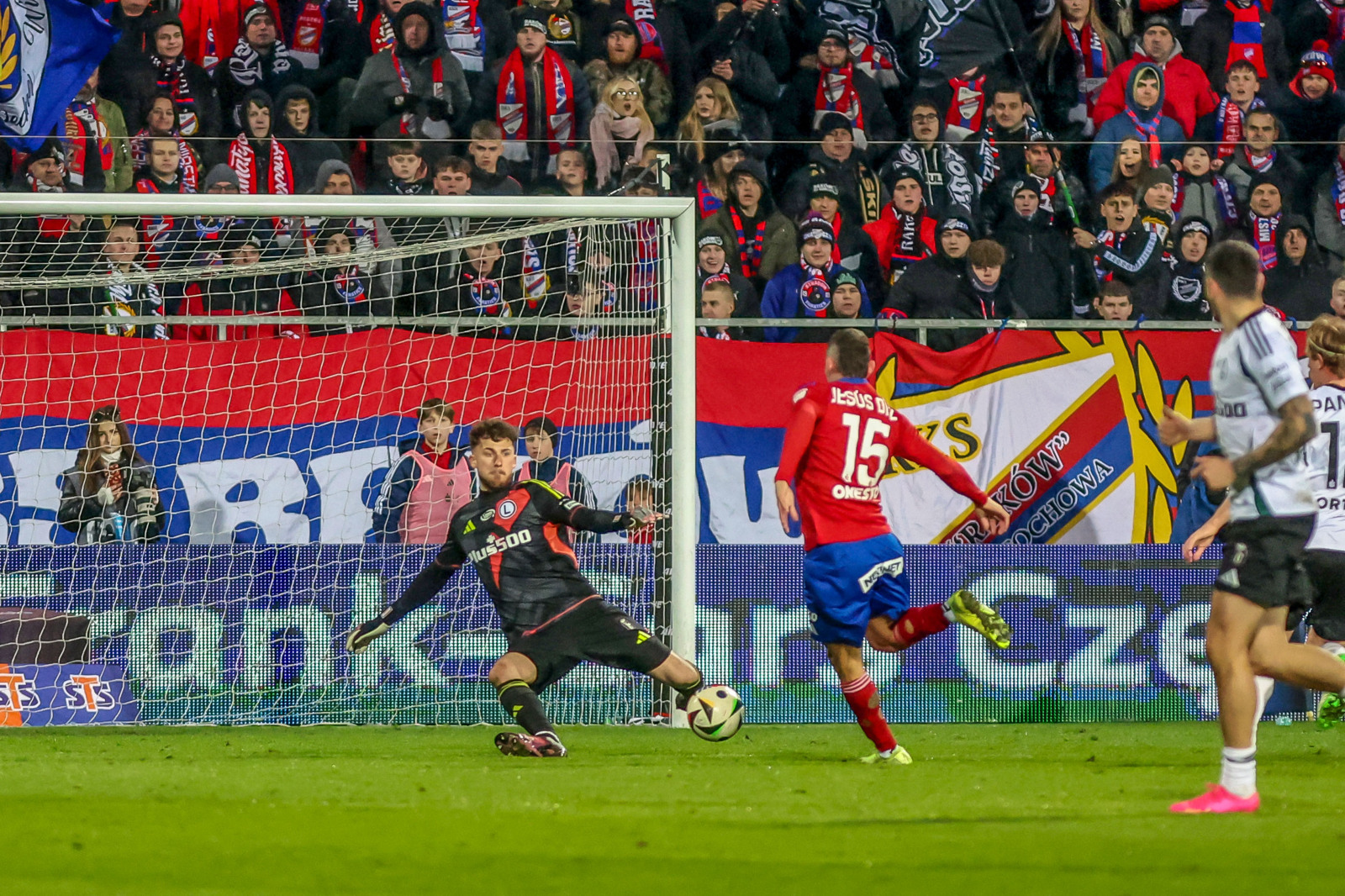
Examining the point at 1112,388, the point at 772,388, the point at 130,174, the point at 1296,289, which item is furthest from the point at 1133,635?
the point at 130,174

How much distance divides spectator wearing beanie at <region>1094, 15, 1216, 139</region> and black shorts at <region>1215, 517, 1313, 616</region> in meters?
8.73

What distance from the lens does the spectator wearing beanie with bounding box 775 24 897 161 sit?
12812 millimetres

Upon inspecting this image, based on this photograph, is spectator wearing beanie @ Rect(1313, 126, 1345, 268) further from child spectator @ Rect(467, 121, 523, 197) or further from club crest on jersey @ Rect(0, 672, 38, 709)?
club crest on jersey @ Rect(0, 672, 38, 709)

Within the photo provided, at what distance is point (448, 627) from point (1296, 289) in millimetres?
6801

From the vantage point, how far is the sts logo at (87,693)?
29.8 ft

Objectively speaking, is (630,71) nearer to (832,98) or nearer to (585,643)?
(832,98)

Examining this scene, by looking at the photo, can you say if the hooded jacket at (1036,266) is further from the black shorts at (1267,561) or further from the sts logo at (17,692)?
the sts logo at (17,692)

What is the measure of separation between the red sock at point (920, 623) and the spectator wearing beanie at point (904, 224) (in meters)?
5.67

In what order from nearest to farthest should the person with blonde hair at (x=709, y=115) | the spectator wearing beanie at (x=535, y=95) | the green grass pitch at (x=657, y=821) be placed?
the green grass pitch at (x=657, y=821) → the spectator wearing beanie at (x=535, y=95) → the person with blonde hair at (x=709, y=115)

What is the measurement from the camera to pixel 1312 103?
13.3 meters

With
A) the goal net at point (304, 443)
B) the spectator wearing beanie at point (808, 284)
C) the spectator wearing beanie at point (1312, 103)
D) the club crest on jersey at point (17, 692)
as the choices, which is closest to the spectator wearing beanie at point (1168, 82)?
the spectator wearing beanie at point (1312, 103)

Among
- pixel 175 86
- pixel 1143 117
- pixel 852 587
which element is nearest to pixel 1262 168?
pixel 1143 117

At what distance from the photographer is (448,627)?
371 inches

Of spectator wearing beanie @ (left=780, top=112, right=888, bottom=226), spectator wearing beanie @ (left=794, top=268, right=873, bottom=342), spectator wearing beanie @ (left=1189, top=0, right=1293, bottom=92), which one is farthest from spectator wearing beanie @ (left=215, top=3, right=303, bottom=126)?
spectator wearing beanie @ (left=1189, top=0, right=1293, bottom=92)
